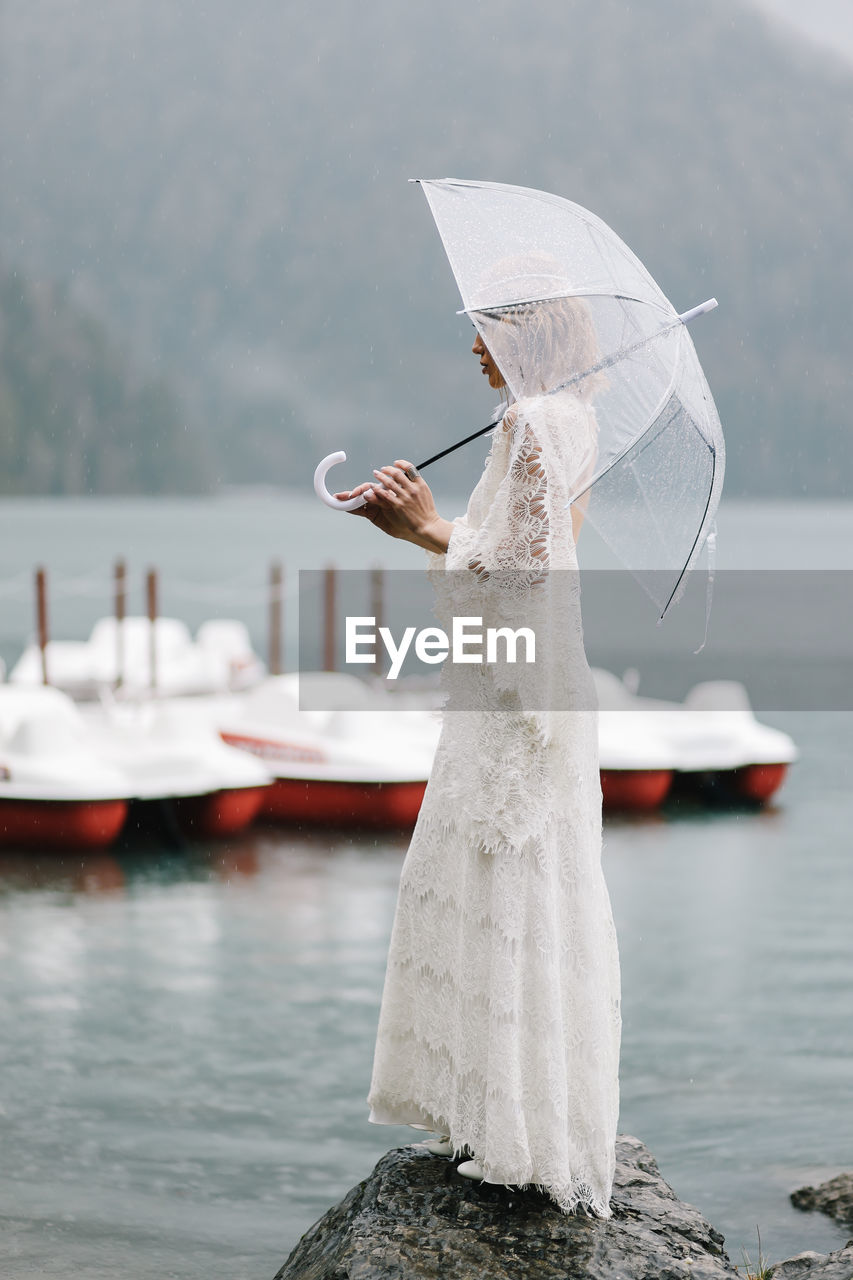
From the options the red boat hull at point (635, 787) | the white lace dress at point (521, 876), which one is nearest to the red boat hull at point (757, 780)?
the red boat hull at point (635, 787)

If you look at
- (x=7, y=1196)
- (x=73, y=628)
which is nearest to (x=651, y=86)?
(x=73, y=628)

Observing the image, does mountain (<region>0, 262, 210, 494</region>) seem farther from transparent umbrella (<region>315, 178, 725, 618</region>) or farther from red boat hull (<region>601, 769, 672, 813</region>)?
transparent umbrella (<region>315, 178, 725, 618</region>)

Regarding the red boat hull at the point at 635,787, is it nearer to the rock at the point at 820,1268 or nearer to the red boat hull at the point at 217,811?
the red boat hull at the point at 217,811

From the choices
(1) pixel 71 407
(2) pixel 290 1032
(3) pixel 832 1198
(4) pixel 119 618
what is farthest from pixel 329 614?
(1) pixel 71 407

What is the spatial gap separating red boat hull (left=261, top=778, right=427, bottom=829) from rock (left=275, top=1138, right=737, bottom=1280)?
11.0 meters

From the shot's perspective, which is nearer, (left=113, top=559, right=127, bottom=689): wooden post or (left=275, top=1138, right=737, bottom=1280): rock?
(left=275, top=1138, right=737, bottom=1280): rock

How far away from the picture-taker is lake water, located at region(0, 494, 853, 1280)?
557cm

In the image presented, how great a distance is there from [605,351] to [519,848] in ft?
3.39

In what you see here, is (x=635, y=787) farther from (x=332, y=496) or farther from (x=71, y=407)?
(x=71, y=407)

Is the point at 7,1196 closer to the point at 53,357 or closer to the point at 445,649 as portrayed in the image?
the point at 445,649

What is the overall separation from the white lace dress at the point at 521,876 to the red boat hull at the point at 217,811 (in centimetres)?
1077

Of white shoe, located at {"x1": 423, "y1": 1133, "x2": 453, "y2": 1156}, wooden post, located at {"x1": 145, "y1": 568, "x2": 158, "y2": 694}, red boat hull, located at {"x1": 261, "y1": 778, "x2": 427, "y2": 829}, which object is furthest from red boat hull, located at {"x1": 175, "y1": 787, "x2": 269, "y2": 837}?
white shoe, located at {"x1": 423, "y1": 1133, "x2": 453, "y2": 1156}

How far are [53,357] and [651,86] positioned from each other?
66.9 meters

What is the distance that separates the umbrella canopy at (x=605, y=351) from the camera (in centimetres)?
297
